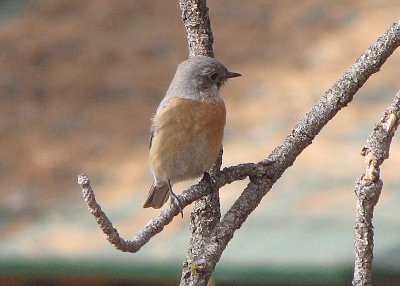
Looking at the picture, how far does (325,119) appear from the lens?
3.09 metres

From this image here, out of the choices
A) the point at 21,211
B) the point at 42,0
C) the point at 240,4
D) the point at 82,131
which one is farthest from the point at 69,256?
the point at 42,0

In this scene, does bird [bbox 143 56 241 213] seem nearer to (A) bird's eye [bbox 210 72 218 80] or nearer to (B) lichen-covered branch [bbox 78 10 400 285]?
(A) bird's eye [bbox 210 72 218 80]

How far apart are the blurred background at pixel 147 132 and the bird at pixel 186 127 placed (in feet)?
5.07

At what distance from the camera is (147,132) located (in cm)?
914

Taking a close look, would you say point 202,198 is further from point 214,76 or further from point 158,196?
point 158,196

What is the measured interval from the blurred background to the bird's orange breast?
1.58m

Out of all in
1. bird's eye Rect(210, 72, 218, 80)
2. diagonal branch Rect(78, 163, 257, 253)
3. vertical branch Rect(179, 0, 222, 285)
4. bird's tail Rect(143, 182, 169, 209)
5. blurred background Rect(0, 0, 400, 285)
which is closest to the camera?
diagonal branch Rect(78, 163, 257, 253)

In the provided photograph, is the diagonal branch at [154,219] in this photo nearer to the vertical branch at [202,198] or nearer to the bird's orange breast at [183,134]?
the vertical branch at [202,198]

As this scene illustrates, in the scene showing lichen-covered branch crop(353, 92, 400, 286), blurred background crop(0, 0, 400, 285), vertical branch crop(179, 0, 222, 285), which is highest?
blurred background crop(0, 0, 400, 285)

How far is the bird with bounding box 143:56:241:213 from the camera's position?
4.60 m

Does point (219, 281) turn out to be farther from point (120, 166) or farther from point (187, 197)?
point (187, 197)

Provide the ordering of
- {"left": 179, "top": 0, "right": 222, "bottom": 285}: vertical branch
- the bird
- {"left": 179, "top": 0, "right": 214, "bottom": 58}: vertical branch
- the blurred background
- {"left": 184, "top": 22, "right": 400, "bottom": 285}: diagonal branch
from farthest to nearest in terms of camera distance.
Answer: the blurred background
the bird
{"left": 179, "top": 0, "right": 214, "bottom": 58}: vertical branch
{"left": 179, "top": 0, "right": 222, "bottom": 285}: vertical branch
{"left": 184, "top": 22, "right": 400, "bottom": 285}: diagonal branch

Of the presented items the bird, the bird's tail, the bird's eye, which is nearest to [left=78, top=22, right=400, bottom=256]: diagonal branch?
the bird

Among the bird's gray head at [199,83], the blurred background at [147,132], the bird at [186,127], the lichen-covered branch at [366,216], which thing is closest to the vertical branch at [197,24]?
the lichen-covered branch at [366,216]
